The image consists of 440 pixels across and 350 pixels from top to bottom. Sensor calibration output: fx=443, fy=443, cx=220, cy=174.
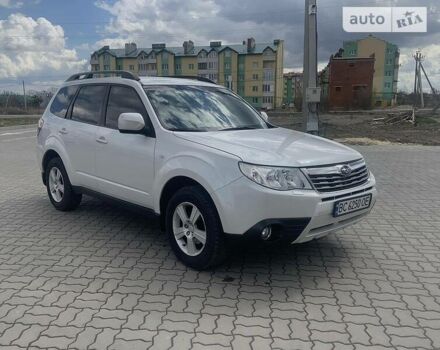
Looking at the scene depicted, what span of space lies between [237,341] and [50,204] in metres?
4.57

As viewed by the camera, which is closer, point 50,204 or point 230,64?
point 50,204

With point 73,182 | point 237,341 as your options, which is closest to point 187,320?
point 237,341

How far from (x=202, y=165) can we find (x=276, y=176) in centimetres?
66

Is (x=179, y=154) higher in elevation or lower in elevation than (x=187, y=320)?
higher

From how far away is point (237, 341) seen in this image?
A: 291 cm

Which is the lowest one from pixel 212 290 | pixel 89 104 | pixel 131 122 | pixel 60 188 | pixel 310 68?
pixel 212 290

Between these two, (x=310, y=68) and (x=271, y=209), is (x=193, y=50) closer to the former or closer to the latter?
(x=310, y=68)

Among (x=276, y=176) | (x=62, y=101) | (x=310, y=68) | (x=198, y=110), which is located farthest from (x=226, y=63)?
(x=276, y=176)

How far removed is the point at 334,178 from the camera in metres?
3.80

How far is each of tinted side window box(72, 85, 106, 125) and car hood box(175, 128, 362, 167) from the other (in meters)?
1.51

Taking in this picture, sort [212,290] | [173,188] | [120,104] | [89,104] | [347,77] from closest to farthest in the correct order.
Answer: [212,290] → [173,188] → [120,104] → [89,104] → [347,77]

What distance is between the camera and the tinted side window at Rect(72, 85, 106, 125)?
207 inches

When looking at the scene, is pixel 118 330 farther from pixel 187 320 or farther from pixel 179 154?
pixel 179 154

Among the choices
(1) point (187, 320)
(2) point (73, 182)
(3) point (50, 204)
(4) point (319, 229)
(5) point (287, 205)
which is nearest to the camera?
(1) point (187, 320)
